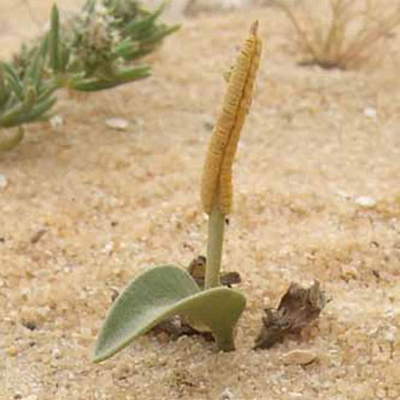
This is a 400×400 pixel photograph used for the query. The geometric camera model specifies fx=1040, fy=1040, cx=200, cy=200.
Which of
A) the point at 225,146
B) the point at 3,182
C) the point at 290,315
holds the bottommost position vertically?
the point at 3,182

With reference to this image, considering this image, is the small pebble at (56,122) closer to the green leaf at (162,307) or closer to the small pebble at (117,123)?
the small pebble at (117,123)

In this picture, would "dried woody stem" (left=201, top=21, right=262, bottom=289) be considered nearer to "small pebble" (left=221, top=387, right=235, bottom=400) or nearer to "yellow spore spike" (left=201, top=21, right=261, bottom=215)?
"yellow spore spike" (left=201, top=21, right=261, bottom=215)

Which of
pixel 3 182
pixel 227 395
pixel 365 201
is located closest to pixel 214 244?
pixel 227 395

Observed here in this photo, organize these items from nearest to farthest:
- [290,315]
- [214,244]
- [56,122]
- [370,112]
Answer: [214,244]
[290,315]
[56,122]
[370,112]

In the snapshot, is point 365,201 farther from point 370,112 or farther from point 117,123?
point 117,123

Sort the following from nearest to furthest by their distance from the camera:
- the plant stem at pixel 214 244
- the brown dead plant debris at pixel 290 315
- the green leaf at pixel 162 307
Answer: the green leaf at pixel 162 307
the plant stem at pixel 214 244
the brown dead plant debris at pixel 290 315

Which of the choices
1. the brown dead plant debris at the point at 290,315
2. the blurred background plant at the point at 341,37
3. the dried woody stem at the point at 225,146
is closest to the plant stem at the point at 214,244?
the dried woody stem at the point at 225,146
